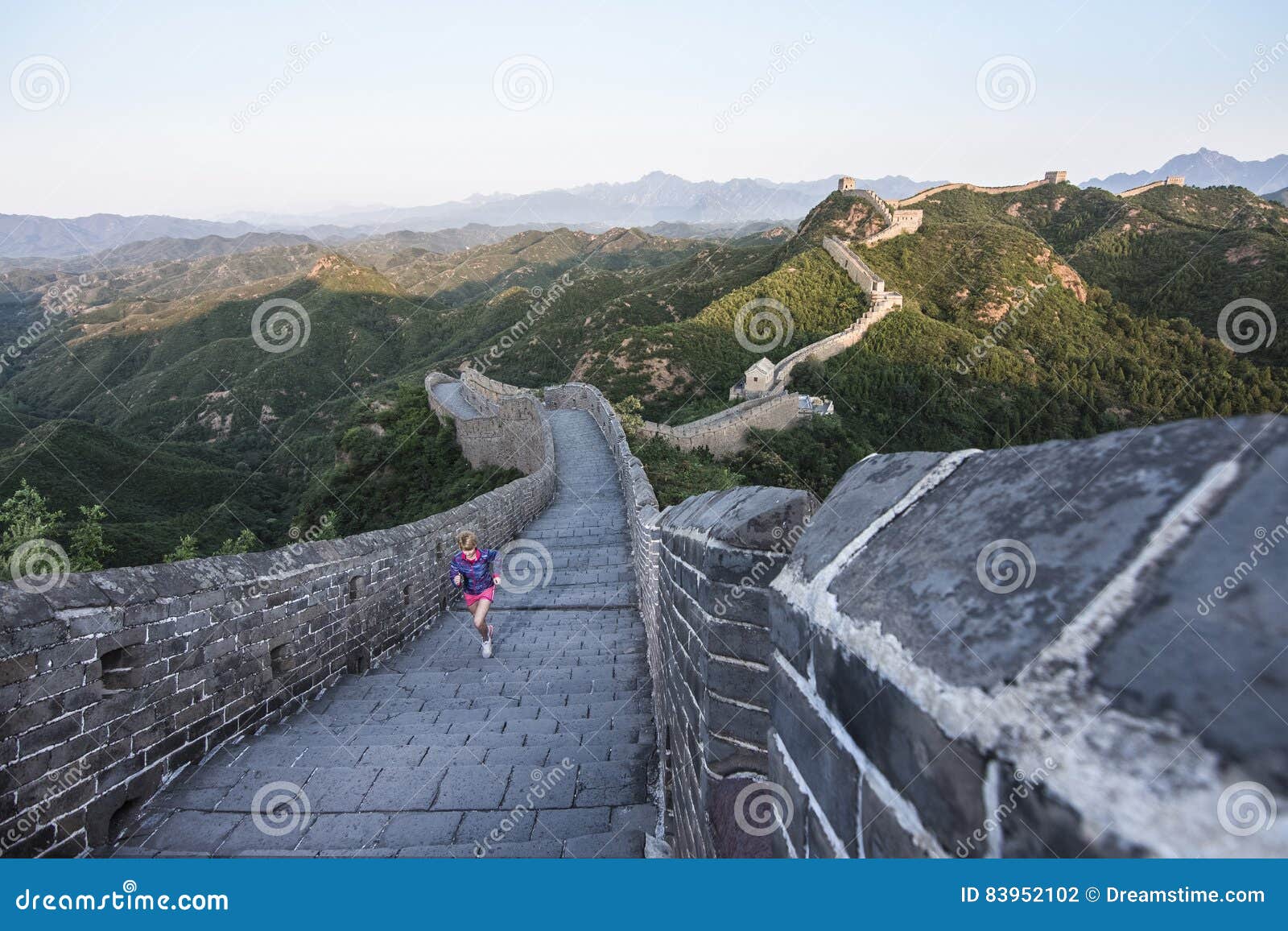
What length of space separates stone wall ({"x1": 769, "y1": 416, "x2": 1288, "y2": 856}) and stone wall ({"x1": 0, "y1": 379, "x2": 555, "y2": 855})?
3332mm

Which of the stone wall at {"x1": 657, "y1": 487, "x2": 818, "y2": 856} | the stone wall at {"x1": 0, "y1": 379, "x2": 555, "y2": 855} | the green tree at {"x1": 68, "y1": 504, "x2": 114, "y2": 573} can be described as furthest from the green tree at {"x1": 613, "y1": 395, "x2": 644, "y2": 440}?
the stone wall at {"x1": 657, "y1": 487, "x2": 818, "y2": 856}

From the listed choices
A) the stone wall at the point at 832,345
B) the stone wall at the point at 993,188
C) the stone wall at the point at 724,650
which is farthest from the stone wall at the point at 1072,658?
the stone wall at the point at 993,188

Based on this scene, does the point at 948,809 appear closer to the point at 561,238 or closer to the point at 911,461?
the point at 911,461

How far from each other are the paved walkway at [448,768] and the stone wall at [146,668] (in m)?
0.23

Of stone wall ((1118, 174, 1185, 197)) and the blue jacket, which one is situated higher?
stone wall ((1118, 174, 1185, 197))

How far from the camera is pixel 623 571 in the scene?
8.98m

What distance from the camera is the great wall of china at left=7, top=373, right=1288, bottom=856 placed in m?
0.49

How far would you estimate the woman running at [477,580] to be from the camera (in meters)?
6.01

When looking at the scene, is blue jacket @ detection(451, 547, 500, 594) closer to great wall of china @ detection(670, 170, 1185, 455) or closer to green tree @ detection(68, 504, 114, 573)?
green tree @ detection(68, 504, 114, 573)

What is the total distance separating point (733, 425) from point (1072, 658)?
26409 mm

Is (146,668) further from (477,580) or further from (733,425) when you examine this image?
(733,425)

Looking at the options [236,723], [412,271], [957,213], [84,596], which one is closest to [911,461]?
[84,596]

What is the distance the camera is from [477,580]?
19.8 ft

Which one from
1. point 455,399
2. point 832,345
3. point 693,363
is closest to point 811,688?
point 455,399
